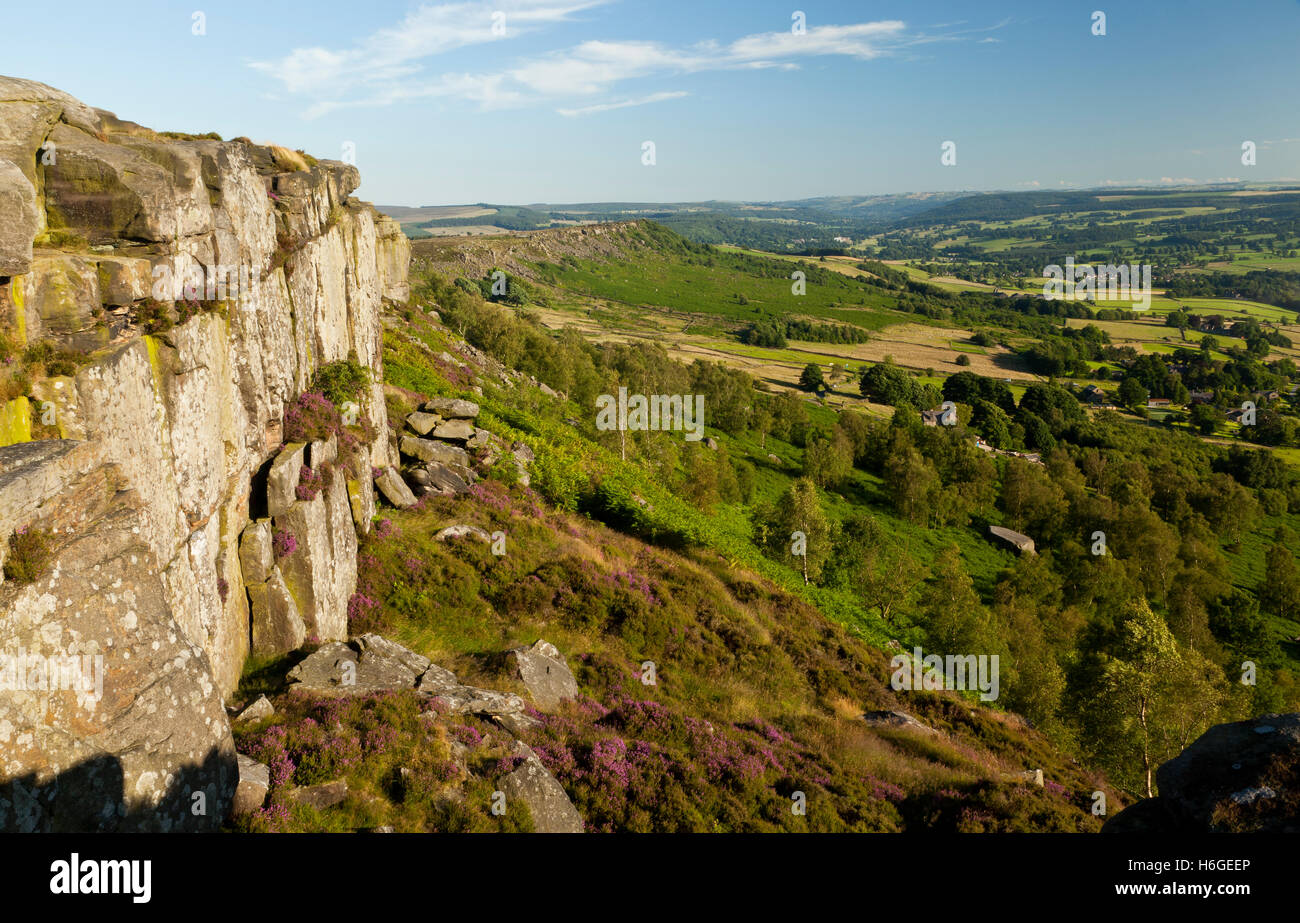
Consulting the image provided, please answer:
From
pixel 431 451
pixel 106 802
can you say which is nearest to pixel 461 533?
pixel 431 451

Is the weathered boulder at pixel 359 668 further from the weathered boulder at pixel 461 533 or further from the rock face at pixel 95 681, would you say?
the weathered boulder at pixel 461 533

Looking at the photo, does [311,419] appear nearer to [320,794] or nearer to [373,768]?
[373,768]

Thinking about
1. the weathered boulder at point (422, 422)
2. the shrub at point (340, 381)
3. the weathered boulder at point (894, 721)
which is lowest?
the weathered boulder at point (894, 721)

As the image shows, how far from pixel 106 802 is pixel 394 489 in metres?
19.5

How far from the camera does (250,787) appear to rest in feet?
33.2

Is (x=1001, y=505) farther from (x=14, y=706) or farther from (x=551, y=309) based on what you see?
(x=551, y=309)

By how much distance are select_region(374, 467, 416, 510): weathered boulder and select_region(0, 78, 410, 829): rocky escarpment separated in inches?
219

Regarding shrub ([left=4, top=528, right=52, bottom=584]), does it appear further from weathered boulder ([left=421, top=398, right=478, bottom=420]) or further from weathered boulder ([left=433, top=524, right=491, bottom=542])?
weathered boulder ([left=421, top=398, right=478, bottom=420])

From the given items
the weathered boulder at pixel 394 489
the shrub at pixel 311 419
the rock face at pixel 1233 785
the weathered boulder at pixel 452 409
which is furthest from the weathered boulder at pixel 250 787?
the weathered boulder at pixel 452 409

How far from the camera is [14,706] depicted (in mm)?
7023

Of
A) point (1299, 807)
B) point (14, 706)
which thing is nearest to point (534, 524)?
point (14, 706)

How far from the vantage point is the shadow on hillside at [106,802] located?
682cm

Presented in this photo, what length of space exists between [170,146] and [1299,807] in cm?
2097

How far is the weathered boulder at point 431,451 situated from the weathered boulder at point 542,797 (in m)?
20.0
